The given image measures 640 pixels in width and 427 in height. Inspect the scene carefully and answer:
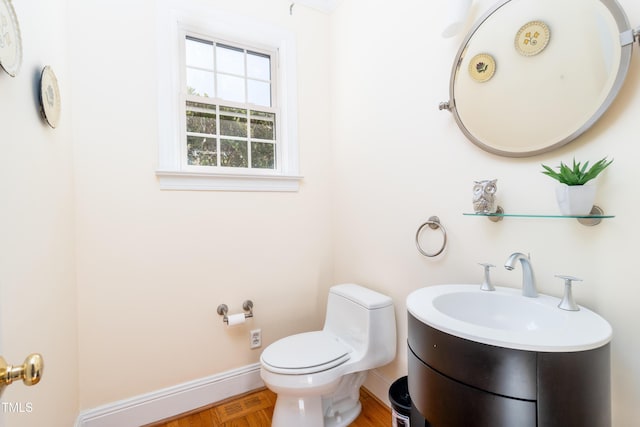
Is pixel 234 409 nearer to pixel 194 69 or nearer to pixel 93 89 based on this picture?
pixel 93 89

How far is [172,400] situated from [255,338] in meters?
0.53

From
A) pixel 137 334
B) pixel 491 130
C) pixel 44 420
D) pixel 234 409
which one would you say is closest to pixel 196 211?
pixel 137 334

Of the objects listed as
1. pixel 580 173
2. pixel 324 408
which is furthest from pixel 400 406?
pixel 580 173

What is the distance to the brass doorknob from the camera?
0.49m

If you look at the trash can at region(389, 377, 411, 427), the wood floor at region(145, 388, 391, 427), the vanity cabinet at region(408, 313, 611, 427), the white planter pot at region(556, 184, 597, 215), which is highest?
the white planter pot at region(556, 184, 597, 215)

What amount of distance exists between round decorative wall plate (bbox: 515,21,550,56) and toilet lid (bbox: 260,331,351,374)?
58.2 inches

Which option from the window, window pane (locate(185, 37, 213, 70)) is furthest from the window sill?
window pane (locate(185, 37, 213, 70))

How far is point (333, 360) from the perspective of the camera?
4.71 ft

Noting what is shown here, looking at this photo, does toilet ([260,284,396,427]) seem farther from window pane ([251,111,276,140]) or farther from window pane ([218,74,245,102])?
window pane ([218,74,245,102])

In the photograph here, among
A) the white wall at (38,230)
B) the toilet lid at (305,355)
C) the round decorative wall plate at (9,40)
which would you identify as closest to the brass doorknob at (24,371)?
the white wall at (38,230)

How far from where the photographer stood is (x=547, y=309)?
3.04ft

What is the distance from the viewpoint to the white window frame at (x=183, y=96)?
164 centimetres

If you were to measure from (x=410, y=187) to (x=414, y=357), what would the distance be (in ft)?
2.86

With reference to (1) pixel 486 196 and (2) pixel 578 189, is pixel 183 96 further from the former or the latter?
(2) pixel 578 189
